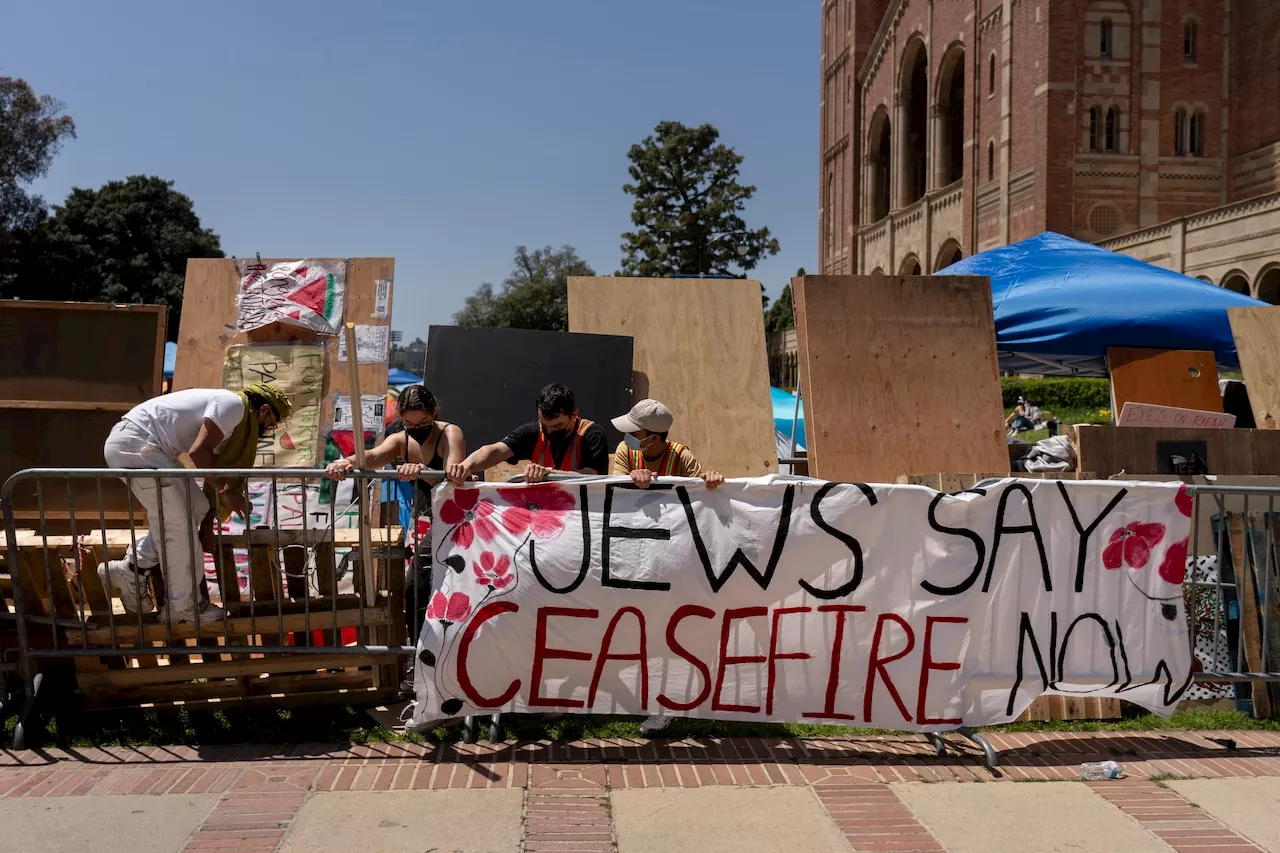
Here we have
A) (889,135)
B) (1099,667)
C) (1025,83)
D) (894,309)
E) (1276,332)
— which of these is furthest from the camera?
(889,135)

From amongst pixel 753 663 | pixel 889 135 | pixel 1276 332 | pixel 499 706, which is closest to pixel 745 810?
pixel 753 663

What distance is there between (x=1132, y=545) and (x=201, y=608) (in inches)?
192

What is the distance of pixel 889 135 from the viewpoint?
55469 millimetres

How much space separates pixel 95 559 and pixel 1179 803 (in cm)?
546

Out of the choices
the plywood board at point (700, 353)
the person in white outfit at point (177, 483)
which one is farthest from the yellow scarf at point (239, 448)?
the plywood board at point (700, 353)

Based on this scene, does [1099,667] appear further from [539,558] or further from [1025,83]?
[1025,83]

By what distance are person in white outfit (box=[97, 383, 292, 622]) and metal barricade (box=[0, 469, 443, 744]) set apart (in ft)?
0.04

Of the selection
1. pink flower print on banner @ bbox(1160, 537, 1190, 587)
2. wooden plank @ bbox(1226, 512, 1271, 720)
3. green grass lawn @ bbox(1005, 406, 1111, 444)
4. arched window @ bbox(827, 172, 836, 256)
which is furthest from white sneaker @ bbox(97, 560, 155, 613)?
arched window @ bbox(827, 172, 836, 256)

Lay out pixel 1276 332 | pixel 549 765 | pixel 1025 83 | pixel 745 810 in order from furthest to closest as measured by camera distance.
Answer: pixel 1025 83 → pixel 1276 332 → pixel 549 765 → pixel 745 810

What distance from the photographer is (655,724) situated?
5.24m

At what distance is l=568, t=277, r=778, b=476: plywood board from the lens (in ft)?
25.4

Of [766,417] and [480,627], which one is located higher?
[766,417]

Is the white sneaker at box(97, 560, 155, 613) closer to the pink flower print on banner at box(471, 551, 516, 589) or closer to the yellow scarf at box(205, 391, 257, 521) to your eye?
the yellow scarf at box(205, 391, 257, 521)

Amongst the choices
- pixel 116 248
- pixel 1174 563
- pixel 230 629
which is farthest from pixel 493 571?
pixel 116 248
